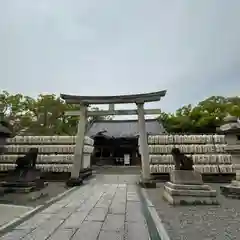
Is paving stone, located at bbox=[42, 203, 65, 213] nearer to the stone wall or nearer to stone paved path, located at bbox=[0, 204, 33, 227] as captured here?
stone paved path, located at bbox=[0, 204, 33, 227]

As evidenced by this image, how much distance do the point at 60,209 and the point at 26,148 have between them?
996 centimetres

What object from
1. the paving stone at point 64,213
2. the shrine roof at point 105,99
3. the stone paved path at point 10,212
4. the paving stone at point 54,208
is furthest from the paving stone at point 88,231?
the shrine roof at point 105,99

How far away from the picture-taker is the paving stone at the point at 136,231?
442cm

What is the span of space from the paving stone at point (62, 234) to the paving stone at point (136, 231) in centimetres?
101

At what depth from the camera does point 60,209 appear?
6.78 meters

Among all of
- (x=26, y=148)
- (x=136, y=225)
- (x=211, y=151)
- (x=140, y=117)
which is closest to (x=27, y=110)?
(x=26, y=148)

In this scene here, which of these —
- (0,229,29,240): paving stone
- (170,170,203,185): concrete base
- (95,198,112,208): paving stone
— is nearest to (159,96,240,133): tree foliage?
(170,170,203,185): concrete base

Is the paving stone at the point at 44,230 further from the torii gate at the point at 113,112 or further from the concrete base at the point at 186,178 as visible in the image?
the torii gate at the point at 113,112

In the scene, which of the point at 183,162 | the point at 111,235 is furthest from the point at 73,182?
the point at 111,235

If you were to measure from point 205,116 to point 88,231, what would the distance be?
25709 millimetres

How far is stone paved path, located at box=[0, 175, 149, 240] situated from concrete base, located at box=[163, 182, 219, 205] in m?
1.13

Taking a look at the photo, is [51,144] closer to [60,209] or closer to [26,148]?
[26,148]

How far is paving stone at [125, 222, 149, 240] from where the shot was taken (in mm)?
4418

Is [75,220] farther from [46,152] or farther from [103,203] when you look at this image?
[46,152]
